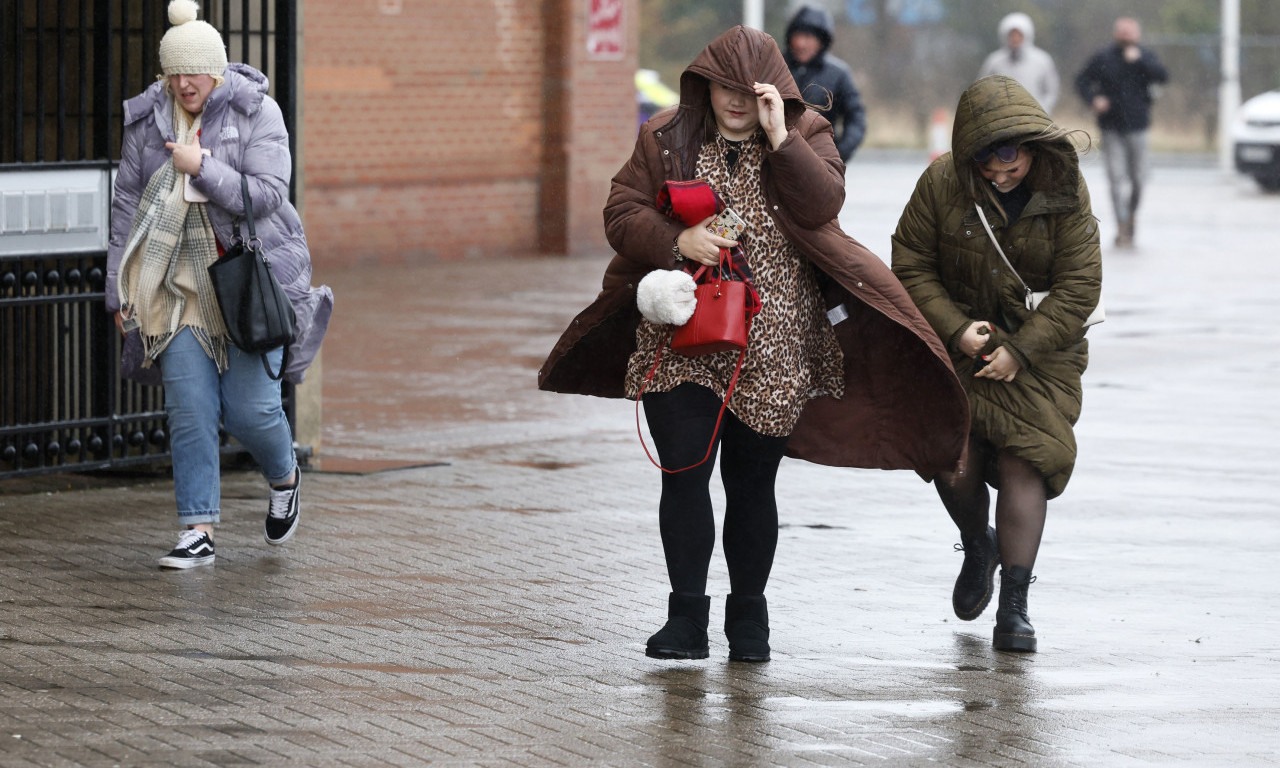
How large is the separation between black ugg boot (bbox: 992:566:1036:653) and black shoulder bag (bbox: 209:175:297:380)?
242 centimetres

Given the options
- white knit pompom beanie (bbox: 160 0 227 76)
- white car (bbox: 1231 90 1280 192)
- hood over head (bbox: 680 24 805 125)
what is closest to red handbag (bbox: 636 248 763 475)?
hood over head (bbox: 680 24 805 125)

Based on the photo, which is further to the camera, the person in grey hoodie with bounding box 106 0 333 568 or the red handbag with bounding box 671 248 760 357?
the person in grey hoodie with bounding box 106 0 333 568

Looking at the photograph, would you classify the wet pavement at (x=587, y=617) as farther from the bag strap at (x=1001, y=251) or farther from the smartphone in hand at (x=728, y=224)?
the smartphone in hand at (x=728, y=224)

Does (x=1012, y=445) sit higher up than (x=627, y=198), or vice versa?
(x=627, y=198)

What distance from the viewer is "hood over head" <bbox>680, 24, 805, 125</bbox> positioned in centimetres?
536

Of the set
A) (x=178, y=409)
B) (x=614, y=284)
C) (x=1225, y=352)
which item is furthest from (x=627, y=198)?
(x=1225, y=352)

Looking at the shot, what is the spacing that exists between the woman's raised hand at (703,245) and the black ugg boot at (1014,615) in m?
1.37

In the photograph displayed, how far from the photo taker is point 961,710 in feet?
17.3

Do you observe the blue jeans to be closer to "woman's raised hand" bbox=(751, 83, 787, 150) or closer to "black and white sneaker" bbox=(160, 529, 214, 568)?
"black and white sneaker" bbox=(160, 529, 214, 568)

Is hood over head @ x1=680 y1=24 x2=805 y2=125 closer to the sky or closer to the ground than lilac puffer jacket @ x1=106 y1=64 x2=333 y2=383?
closer to the sky

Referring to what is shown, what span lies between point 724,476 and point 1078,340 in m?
1.11

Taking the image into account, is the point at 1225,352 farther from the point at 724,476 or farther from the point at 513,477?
the point at 724,476

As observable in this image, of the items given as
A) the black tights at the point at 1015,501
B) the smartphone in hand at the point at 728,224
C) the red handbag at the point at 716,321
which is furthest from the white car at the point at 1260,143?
the red handbag at the point at 716,321

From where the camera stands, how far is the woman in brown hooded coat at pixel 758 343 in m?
5.45
